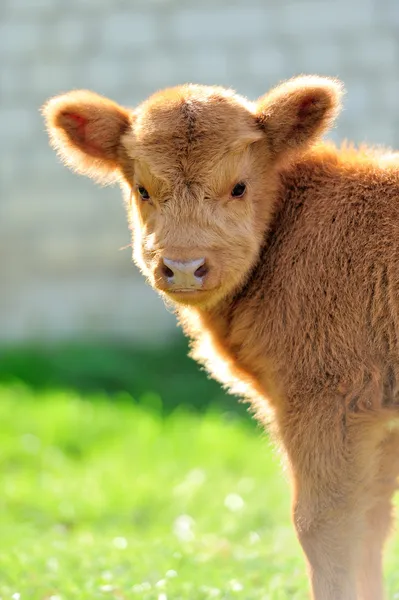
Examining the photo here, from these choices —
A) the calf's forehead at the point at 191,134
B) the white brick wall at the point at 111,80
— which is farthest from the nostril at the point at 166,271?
the white brick wall at the point at 111,80

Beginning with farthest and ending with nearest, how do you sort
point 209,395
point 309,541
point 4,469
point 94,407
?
point 209,395
point 94,407
point 4,469
point 309,541

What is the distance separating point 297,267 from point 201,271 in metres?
0.46

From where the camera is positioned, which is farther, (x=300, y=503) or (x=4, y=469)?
(x=4, y=469)

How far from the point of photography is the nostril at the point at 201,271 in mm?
4558

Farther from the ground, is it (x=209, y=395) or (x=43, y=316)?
(x=43, y=316)

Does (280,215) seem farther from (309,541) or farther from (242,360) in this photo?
(309,541)

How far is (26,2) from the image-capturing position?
12633mm

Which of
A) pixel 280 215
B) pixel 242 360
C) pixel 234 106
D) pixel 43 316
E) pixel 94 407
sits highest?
pixel 43 316

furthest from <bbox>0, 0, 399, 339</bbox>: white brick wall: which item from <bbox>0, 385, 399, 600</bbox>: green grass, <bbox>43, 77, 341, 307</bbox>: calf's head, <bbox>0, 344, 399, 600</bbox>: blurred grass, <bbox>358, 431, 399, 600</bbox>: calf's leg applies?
<bbox>43, 77, 341, 307</bbox>: calf's head

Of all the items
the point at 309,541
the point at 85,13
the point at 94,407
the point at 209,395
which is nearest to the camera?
the point at 309,541

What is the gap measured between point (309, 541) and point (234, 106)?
200 centimetres

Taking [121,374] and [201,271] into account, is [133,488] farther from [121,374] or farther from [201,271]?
[201,271]

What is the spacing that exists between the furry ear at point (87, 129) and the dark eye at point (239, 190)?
2.27 feet

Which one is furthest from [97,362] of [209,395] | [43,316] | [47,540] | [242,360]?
[242,360]
